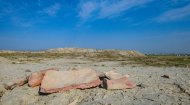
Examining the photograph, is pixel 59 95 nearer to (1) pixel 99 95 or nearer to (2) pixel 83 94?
(2) pixel 83 94

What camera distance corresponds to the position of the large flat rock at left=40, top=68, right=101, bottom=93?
10453 millimetres

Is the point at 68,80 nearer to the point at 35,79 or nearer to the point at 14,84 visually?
the point at 35,79

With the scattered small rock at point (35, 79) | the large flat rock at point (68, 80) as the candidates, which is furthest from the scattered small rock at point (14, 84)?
the large flat rock at point (68, 80)

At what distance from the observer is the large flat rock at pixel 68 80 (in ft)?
34.3

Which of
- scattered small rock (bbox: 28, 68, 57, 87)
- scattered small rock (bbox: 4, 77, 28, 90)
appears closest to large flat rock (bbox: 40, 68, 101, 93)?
scattered small rock (bbox: 28, 68, 57, 87)

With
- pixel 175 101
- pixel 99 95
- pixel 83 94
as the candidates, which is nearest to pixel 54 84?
pixel 83 94

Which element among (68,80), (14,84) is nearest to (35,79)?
(14,84)

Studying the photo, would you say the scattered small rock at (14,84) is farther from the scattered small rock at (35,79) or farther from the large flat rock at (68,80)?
→ the large flat rock at (68,80)

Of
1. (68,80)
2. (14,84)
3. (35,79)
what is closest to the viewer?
(68,80)

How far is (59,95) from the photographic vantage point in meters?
9.98

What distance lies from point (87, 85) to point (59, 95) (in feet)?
4.32

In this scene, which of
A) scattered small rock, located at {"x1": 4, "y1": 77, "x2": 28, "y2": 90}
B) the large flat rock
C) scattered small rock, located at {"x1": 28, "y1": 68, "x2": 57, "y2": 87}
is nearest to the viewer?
the large flat rock

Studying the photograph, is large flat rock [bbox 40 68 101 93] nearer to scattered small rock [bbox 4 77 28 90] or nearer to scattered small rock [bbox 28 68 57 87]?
scattered small rock [bbox 28 68 57 87]

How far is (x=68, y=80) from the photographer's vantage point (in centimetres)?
1097
